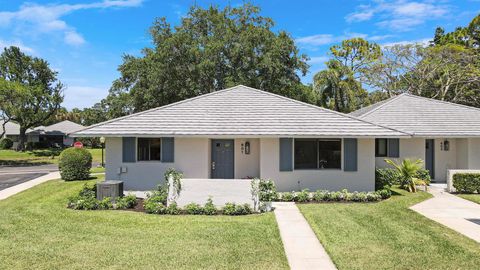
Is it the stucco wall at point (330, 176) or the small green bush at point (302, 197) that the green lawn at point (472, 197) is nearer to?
the stucco wall at point (330, 176)

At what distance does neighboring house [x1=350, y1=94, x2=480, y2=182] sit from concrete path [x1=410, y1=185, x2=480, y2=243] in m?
3.51

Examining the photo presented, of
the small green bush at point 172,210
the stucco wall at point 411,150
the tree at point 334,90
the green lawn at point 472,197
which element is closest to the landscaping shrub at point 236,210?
the small green bush at point 172,210

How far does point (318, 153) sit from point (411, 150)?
6.22 m

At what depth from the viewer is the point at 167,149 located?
14.7m

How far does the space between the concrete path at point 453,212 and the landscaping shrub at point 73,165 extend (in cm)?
1662

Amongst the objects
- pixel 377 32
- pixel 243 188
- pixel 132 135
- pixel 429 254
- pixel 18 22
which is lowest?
pixel 429 254

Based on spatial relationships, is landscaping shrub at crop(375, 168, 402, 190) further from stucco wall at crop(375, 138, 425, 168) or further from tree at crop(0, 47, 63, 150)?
tree at crop(0, 47, 63, 150)

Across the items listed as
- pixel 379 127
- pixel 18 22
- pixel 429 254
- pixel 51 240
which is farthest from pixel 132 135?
pixel 429 254

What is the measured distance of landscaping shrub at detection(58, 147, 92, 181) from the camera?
18.8 m

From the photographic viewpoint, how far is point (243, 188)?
11531mm

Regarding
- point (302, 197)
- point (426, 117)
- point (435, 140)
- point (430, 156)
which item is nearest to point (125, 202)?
point (302, 197)

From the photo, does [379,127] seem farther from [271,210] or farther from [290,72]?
[290,72]

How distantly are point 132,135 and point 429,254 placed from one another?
37.2 feet

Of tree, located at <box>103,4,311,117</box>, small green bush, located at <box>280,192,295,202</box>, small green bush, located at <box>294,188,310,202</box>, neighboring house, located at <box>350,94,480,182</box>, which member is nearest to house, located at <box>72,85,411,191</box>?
small green bush, located at <box>280,192,295,202</box>
